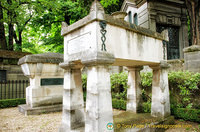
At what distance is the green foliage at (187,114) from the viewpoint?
4.46m

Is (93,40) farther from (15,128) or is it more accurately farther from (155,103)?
(15,128)

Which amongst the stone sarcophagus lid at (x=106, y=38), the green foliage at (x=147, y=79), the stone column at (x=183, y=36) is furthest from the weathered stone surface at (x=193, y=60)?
the stone column at (x=183, y=36)

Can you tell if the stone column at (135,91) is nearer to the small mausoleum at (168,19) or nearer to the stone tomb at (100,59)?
the stone tomb at (100,59)

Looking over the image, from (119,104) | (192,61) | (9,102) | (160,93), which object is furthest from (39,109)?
(192,61)

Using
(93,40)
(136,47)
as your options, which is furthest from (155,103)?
(93,40)

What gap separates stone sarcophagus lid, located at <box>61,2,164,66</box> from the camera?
2602 millimetres

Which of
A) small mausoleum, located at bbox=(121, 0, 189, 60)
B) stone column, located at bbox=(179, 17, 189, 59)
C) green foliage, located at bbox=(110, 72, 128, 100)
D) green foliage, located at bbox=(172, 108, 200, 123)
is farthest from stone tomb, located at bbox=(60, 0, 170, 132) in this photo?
stone column, located at bbox=(179, 17, 189, 59)

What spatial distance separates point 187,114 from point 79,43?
14.2 feet

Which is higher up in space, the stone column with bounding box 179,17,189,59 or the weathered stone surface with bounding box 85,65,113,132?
the stone column with bounding box 179,17,189,59

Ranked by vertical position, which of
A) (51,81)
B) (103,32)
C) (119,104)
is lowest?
(119,104)

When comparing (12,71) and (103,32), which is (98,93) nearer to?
(103,32)

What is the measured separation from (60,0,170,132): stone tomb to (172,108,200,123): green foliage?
2.87 ft

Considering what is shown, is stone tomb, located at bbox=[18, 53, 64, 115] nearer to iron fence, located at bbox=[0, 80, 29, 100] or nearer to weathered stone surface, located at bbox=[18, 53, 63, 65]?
weathered stone surface, located at bbox=[18, 53, 63, 65]

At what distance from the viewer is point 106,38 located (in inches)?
107
